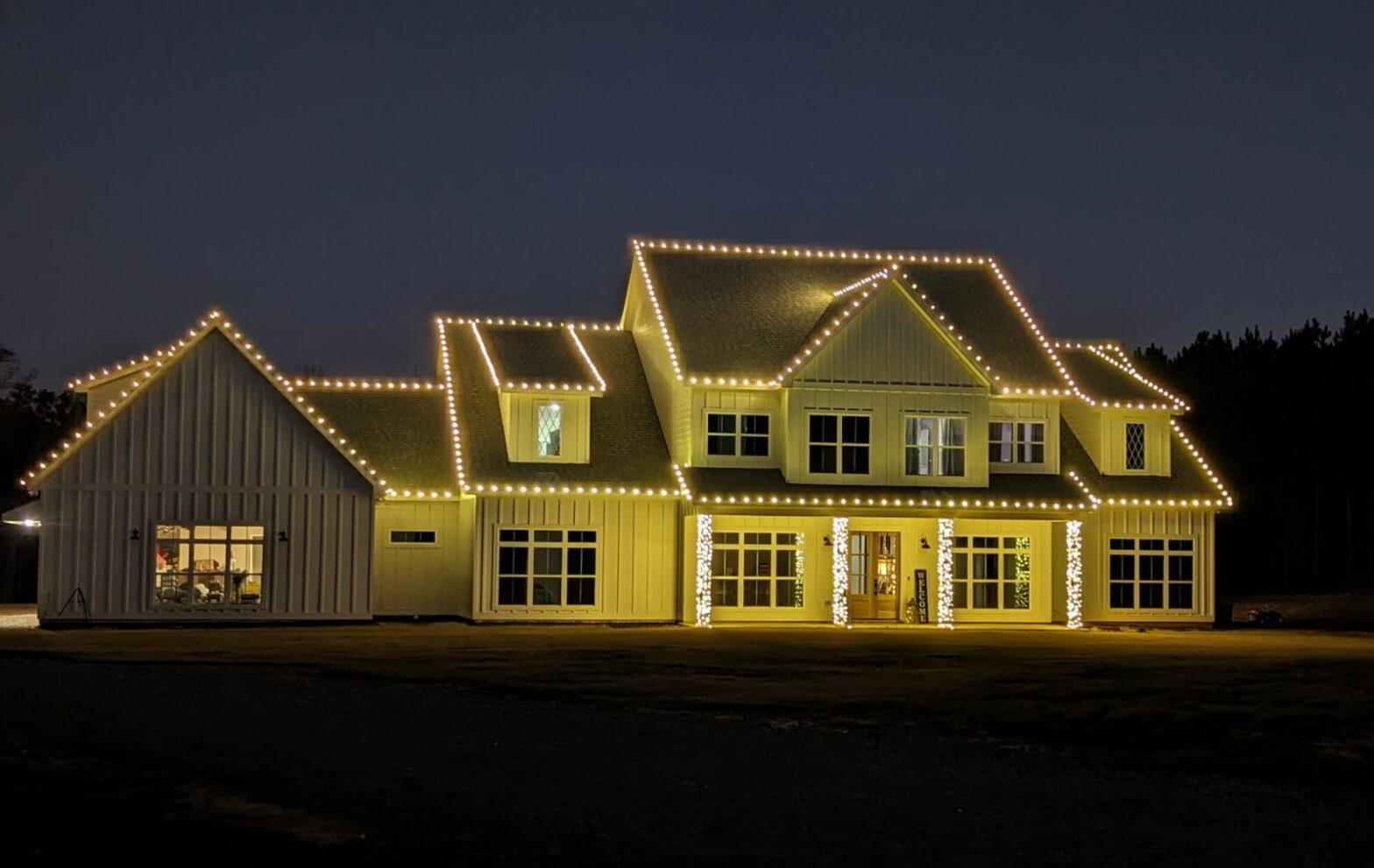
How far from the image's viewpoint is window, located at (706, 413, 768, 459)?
36.1 m

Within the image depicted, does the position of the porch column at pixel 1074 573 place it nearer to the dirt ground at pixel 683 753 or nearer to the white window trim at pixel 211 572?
the dirt ground at pixel 683 753

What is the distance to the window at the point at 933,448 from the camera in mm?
36469

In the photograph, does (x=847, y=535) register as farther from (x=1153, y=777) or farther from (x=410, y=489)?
(x=1153, y=777)

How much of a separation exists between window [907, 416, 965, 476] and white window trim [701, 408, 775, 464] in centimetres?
296

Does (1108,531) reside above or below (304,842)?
above

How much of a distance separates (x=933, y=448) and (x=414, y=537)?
36.3ft

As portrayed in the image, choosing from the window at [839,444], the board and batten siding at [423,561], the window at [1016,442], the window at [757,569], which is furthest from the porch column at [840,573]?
the board and batten siding at [423,561]

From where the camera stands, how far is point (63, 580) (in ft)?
105

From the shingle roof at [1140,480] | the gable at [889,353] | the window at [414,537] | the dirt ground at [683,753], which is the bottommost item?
the dirt ground at [683,753]

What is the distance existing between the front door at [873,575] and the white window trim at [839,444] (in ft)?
7.14

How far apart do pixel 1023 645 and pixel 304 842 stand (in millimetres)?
20170

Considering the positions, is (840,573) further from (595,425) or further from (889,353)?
(595,425)

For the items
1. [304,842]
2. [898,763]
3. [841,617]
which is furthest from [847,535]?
[304,842]

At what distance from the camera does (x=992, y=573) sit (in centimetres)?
3772
